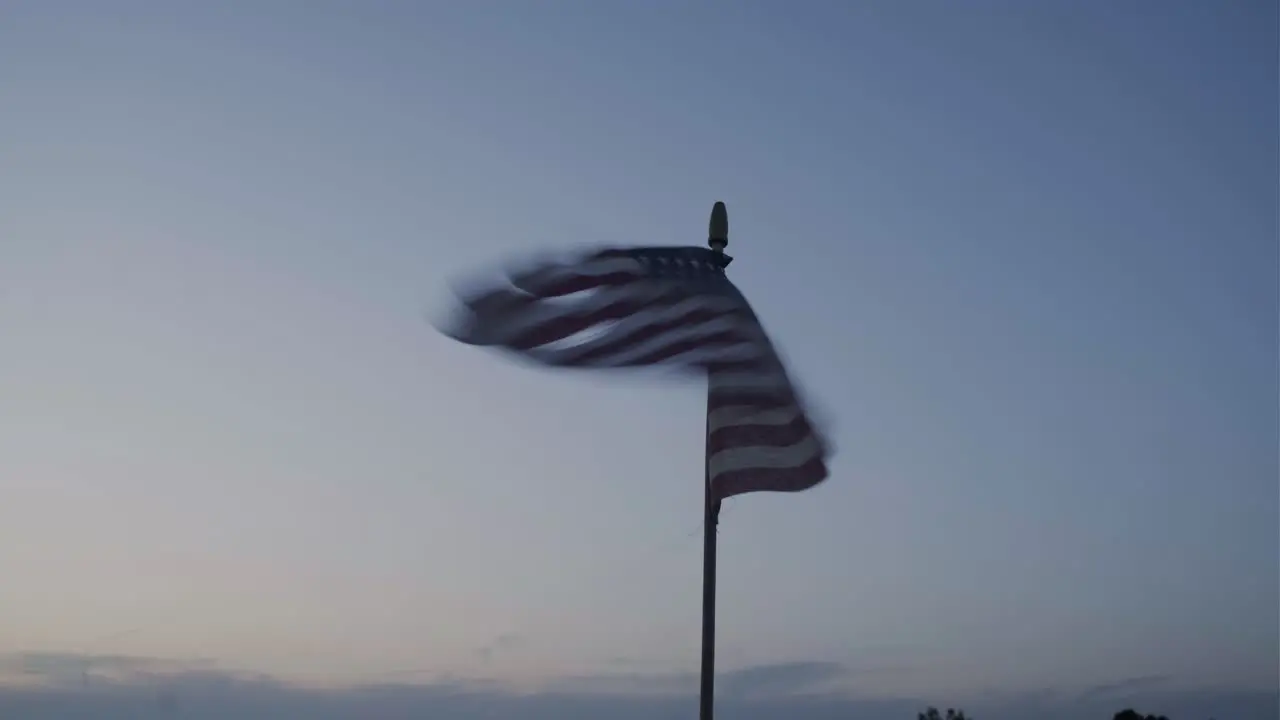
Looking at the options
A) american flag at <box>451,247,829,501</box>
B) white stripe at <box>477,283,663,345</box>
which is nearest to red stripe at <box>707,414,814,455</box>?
american flag at <box>451,247,829,501</box>

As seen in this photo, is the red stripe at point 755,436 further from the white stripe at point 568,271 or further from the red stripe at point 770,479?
the white stripe at point 568,271

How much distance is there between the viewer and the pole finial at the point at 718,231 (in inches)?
886

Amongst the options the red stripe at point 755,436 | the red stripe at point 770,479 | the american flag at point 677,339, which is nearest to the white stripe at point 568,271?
the american flag at point 677,339

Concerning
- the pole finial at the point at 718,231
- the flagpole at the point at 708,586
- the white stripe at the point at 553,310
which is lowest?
the flagpole at the point at 708,586

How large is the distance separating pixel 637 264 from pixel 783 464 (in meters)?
2.64

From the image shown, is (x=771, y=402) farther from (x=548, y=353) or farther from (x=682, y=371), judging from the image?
(x=548, y=353)

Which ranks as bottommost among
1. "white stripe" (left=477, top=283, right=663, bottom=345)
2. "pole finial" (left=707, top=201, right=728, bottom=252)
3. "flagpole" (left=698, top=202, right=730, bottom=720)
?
"flagpole" (left=698, top=202, right=730, bottom=720)

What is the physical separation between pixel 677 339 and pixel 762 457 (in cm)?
155

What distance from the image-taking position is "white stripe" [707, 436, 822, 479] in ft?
70.1

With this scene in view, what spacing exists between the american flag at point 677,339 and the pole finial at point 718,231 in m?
0.70

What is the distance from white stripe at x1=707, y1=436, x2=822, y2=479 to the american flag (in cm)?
1

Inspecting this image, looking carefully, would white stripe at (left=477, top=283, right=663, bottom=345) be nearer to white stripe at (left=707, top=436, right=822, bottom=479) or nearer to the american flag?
the american flag

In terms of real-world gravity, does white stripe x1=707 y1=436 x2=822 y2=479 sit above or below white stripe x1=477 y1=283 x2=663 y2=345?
below

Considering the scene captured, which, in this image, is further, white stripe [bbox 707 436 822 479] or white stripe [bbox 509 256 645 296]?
white stripe [bbox 707 436 822 479]
